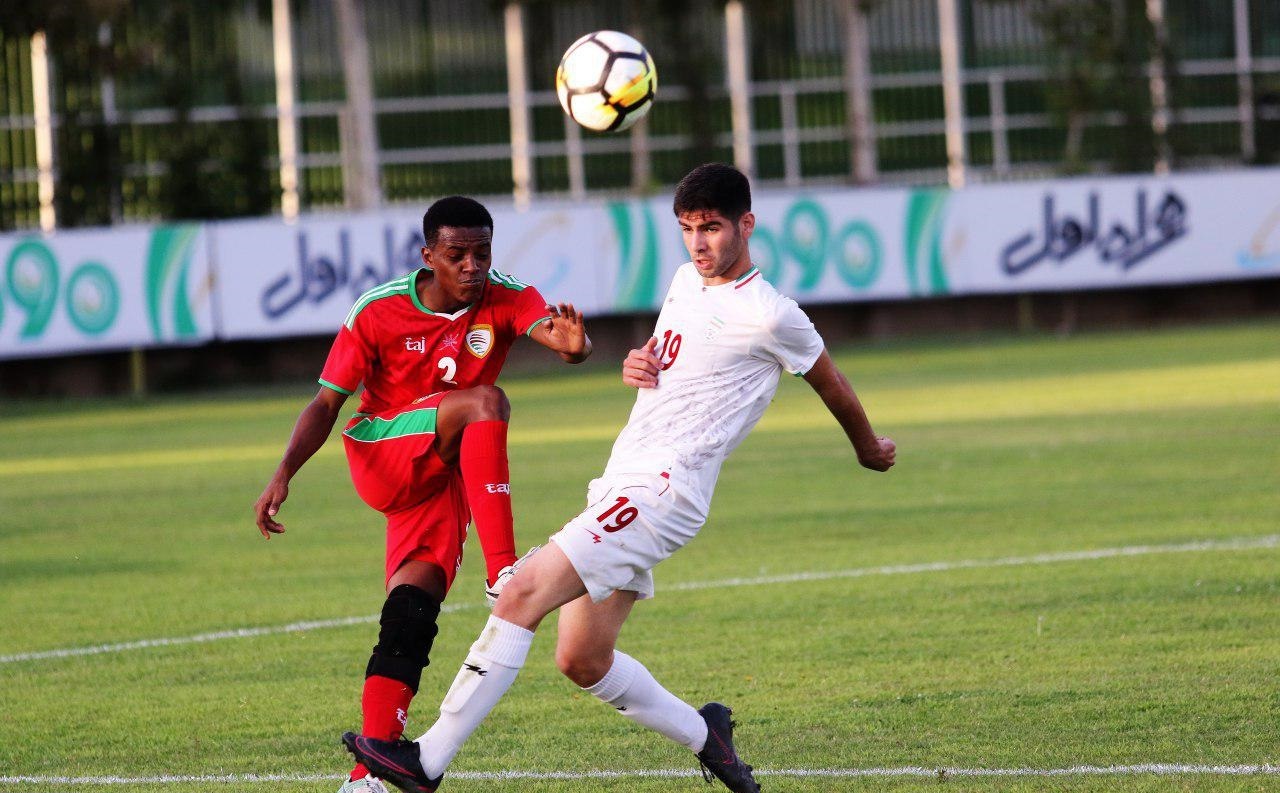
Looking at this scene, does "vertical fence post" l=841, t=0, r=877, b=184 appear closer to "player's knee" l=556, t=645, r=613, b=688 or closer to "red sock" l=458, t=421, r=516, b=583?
"red sock" l=458, t=421, r=516, b=583

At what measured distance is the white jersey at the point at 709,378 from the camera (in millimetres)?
5734

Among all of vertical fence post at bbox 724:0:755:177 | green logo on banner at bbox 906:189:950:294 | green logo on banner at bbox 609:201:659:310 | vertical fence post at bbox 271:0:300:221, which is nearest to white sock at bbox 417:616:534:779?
green logo on banner at bbox 609:201:659:310

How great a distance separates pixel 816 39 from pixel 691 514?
3585 centimetres

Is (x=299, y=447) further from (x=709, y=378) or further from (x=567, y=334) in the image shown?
(x=709, y=378)

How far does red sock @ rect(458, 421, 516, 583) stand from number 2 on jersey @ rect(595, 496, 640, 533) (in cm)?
69

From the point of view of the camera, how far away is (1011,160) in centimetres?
3966

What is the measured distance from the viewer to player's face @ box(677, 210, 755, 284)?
5805 millimetres

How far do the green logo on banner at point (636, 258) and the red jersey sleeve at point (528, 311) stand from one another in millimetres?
21397

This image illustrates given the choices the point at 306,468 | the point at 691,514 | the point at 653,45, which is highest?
the point at 653,45

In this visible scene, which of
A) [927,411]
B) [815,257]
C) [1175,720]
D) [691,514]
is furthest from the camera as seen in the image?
[815,257]

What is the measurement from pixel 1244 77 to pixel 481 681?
37.9 m

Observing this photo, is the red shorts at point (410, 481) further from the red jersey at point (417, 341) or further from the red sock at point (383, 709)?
the red sock at point (383, 709)

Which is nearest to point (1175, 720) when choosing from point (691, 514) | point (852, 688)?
point (852, 688)

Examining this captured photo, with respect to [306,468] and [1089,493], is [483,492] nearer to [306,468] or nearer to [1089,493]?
[1089,493]
